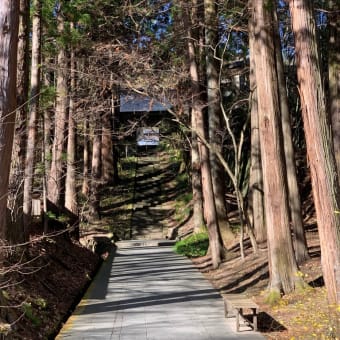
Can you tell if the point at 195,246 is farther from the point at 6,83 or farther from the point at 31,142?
the point at 6,83

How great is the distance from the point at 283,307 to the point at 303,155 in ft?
62.8

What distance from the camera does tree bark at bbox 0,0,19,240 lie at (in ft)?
23.0

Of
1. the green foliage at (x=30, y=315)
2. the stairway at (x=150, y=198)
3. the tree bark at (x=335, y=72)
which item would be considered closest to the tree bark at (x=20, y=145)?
the green foliage at (x=30, y=315)

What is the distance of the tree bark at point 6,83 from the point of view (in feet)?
23.0

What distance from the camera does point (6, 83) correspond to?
7172 mm

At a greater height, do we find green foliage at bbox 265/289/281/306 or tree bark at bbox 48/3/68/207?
tree bark at bbox 48/3/68/207

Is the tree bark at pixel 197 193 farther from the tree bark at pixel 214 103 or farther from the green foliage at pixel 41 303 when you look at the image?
the green foliage at pixel 41 303

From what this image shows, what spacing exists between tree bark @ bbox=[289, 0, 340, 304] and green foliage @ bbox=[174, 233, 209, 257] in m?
13.7

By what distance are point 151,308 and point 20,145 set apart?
4.48 m

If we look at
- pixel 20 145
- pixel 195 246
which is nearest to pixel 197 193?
pixel 195 246

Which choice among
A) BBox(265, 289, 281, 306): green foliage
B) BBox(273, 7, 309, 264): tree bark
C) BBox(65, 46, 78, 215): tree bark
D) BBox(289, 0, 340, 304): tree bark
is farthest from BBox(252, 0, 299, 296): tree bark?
BBox(65, 46, 78, 215): tree bark

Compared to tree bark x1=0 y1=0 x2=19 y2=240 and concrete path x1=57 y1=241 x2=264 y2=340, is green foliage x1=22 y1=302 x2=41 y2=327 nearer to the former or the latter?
concrete path x1=57 y1=241 x2=264 y2=340

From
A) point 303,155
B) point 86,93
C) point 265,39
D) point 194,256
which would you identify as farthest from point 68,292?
point 303,155

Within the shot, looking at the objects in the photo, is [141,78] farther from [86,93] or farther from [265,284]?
[265,284]
